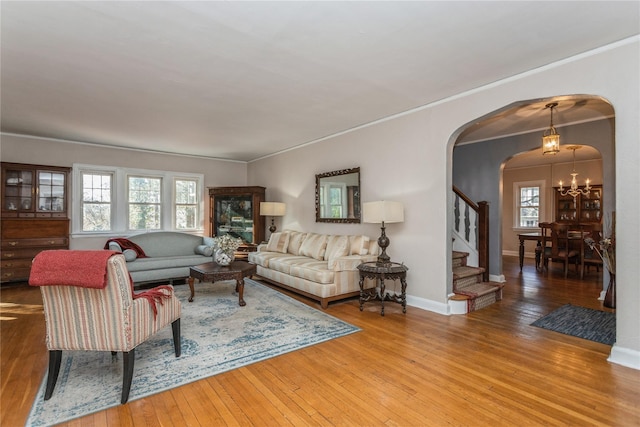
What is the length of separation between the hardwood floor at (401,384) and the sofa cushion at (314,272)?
83cm

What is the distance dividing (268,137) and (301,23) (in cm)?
349

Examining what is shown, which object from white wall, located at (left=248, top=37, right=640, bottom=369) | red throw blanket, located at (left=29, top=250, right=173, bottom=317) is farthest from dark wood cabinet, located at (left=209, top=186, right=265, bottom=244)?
red throw blanket, located at (left=29, top=250, right=173, bottom=317)

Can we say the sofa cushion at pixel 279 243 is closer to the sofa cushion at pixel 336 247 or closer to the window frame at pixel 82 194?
the sofa cushion at pixel 336 247

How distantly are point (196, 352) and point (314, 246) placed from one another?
279 cm

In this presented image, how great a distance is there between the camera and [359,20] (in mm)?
2250

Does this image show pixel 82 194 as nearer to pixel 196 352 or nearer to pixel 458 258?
pixel 196 352

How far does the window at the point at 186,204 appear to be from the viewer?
23.4 ft

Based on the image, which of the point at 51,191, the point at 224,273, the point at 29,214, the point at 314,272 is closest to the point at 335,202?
the point at 314,272

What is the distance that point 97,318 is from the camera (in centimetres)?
204

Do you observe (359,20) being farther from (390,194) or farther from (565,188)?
(565,188)

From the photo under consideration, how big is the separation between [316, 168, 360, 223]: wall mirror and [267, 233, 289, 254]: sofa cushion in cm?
72

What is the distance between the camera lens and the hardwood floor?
6.17ft

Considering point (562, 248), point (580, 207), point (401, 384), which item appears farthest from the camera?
point (580, 207)

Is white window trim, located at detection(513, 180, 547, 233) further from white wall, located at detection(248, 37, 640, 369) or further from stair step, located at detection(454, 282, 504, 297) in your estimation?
white wall, located at detection(248, 37, 640, 369)
